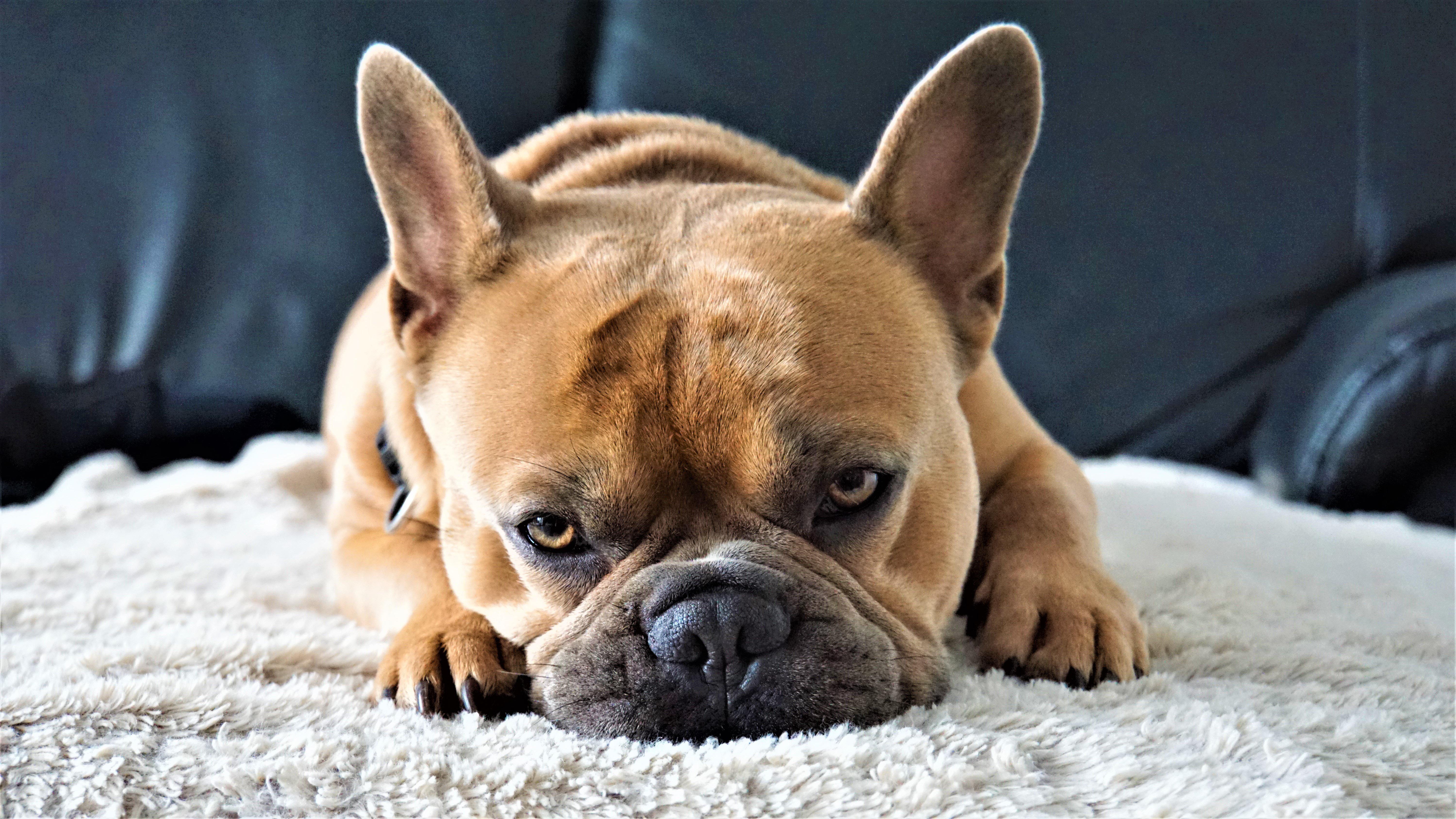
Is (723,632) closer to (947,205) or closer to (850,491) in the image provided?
(850,491)

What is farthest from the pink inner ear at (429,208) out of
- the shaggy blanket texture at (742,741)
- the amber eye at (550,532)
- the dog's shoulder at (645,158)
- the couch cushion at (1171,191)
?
the couch cushion at (1171,191)

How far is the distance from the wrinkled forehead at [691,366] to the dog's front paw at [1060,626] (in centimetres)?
29

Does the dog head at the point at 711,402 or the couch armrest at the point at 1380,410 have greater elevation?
the dog head at the point at 711,402

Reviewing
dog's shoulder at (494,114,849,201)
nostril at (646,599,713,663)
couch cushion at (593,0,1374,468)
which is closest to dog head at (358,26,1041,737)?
nostril at (646,599,713,663)

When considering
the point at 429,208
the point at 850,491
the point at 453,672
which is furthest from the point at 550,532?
the point at 429,208

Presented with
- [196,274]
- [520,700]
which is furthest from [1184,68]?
[196,274]

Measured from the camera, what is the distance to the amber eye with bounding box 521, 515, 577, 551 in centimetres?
134

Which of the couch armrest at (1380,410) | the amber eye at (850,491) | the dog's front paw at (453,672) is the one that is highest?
the amber eye at (850,491)

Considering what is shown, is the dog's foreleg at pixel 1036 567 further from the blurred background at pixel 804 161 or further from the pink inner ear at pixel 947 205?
the blurred background at pixel 804 161

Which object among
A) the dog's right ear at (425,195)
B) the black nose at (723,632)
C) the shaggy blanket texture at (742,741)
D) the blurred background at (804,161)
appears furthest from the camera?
the blurred background at (804,161)

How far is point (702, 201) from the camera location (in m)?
1.67

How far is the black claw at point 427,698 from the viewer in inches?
50.1

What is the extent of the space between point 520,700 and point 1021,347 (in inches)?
77.0

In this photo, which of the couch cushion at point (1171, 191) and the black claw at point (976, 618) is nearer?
the black claw at point (976, 618)
